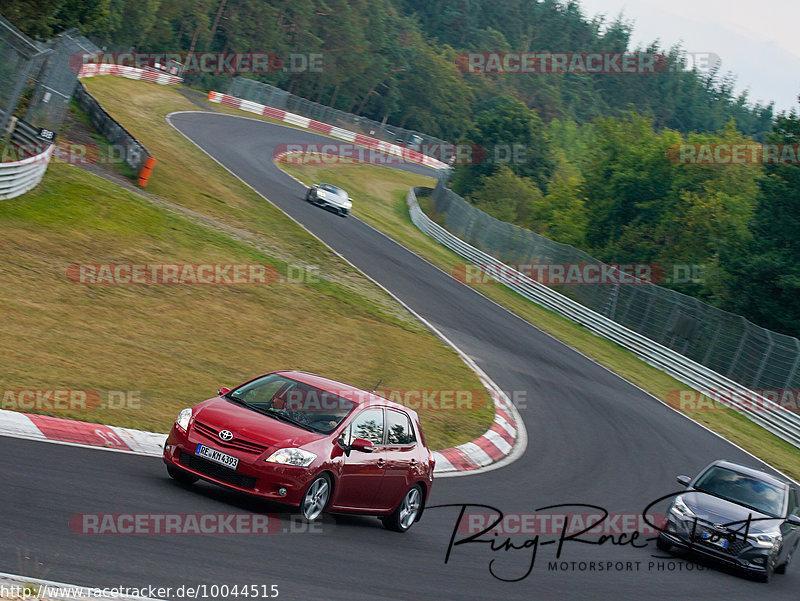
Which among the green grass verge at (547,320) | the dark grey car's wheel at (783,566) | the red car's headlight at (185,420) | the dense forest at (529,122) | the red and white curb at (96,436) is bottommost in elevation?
the green grass verge at (547,320)

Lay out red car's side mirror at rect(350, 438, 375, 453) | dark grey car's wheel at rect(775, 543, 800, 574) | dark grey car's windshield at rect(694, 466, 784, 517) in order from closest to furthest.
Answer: red car's side mirror at rect(350, 438, 375, 453), dark grey car's wheel at rect(775, 543, 800, 574), dark grey car's windshield at rect(694, 466, 784, 517)

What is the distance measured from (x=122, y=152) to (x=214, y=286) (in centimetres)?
1179

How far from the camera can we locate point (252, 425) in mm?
9375

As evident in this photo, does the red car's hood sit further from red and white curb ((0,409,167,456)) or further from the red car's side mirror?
red and white curb ((0,409,167,456))

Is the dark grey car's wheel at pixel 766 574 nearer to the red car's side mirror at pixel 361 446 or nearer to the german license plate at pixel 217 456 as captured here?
the red car's side mirror at pixel 361 446

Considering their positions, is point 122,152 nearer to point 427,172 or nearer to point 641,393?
point 641,393

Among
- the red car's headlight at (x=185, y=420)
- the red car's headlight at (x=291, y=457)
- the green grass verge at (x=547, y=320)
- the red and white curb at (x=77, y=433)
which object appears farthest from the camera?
the green grass verge at (x=547, y=320)

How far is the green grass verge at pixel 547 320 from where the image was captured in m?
25.2

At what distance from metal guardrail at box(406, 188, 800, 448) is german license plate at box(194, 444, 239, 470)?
848 inches

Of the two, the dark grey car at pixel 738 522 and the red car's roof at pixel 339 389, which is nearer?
the red car's roof at pixel 339 389

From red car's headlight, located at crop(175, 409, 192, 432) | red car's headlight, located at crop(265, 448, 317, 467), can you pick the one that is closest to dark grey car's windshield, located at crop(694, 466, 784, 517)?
red car's headlight, located at crop(265, 448, 317, 467)

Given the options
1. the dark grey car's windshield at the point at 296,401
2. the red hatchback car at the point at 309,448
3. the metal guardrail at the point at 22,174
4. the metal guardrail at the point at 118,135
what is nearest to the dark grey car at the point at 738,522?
the red hatchback car at the point at 309,448

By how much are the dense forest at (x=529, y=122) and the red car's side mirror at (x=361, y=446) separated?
25.9 m

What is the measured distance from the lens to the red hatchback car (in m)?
9.09
